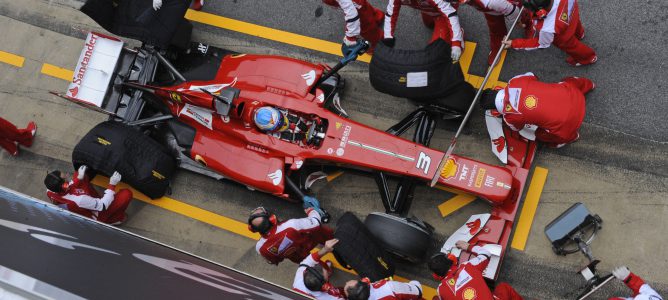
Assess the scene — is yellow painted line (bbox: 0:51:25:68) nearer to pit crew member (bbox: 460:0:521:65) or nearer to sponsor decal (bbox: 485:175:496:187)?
pit crew member (bbox: 460:0:521:65)

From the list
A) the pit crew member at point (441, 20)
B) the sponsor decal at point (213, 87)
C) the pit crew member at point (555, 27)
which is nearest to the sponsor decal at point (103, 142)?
the sponsor decal at point (213, 87)

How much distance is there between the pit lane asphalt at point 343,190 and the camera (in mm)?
6172

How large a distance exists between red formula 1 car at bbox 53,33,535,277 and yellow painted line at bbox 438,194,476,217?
425mm

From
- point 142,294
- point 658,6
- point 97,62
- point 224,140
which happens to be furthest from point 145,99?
point 658,6

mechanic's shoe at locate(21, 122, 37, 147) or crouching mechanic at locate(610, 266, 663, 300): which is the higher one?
crouching mechanic at locate(610, 266, 663, 300)

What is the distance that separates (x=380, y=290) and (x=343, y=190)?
171 cm

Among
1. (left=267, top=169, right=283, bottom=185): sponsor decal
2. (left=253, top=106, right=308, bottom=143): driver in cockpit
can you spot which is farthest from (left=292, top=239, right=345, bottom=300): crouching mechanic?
(left=253, top=106, right=308, bottom=143): driver in cockpit

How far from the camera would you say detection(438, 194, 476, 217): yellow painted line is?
258 inches

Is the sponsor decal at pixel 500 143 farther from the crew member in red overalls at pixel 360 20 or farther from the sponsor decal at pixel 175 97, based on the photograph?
the sponsor decal at pixel 175 97

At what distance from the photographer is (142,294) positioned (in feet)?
12.6

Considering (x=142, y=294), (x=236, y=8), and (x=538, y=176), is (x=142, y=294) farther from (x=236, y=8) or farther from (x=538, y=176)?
(x=236, y=8)

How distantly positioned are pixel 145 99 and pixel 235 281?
288cm

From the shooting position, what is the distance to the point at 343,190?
6.97m

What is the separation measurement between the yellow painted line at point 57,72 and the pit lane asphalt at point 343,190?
3.8 inches
